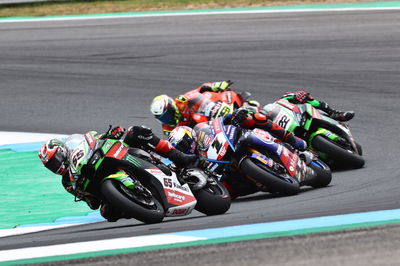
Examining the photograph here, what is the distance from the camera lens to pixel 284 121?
34.7ft

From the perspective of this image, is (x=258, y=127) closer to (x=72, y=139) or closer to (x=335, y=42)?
(x=72, y=139)

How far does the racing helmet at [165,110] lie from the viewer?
9.95m

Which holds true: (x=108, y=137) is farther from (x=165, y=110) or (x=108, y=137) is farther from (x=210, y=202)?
(x=165, y=110)

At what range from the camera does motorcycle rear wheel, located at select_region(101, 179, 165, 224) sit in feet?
25.0

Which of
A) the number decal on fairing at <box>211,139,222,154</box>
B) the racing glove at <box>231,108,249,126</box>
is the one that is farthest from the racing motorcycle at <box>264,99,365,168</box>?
the number decal on fairing at <box>211,139,222,154</box>

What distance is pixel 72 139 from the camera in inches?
336

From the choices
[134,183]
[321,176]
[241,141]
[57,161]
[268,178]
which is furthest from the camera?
[321,176]

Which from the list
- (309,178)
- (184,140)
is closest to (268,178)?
(309,178)

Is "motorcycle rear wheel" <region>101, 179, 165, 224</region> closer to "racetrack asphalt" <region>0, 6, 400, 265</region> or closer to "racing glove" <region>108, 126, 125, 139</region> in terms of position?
"racing glove" <region>108, 126, 125, 139</region>

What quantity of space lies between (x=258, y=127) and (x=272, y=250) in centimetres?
425

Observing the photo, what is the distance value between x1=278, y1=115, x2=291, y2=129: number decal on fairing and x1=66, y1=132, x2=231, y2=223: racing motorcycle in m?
2.11

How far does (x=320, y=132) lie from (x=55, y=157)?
12.0 ft

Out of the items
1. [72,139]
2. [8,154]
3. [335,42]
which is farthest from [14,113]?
[72,139]

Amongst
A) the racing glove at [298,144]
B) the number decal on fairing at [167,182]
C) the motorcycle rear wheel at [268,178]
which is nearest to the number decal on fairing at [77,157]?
the number decal on fairing at [167,182]
